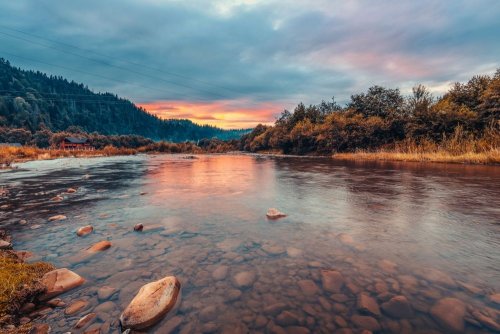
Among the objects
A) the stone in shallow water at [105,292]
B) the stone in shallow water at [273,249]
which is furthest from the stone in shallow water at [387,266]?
the stone in shallow water at [105,292]

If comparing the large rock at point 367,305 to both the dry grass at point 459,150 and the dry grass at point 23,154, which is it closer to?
the dry grass at point 459,150

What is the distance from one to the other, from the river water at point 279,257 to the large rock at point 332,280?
6 centimetres

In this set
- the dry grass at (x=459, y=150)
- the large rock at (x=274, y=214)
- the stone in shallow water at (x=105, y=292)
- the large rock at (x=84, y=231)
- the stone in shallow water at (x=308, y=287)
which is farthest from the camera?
the dry grass at (x=459, y=150)

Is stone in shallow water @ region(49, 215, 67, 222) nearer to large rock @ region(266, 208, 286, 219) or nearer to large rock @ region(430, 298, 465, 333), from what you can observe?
large rock @ region(266, 208, 286, 219)

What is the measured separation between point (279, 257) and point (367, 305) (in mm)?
1831

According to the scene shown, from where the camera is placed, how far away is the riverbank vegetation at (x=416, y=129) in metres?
27.8

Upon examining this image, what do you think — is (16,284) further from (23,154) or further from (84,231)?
(23,154)

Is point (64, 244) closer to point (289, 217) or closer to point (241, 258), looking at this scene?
point (241, 258)

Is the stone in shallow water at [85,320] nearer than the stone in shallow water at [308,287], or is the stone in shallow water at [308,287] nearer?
the stone in shallow water at [85,320]

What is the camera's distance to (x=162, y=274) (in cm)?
429

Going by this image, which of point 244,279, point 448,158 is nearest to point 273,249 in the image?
point 244,279

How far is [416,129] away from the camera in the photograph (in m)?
36.2

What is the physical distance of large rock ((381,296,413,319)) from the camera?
10.5 ft

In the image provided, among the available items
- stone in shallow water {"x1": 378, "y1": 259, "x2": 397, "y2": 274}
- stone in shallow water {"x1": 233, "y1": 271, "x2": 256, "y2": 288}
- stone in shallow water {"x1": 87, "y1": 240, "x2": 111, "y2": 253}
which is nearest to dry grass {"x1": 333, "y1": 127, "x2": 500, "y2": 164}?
stone in shallow water {"x1": 378, "y1": 259, "x2": 397, "y2": 274}
